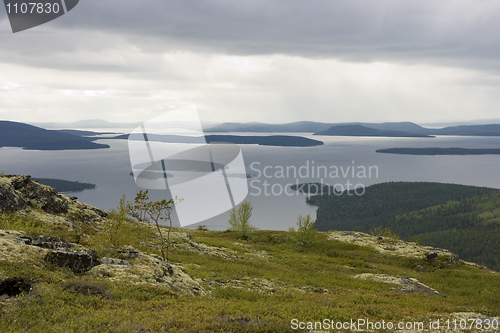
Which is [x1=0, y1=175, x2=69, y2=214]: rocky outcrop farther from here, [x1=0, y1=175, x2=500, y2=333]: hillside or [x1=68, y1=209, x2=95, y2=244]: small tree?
[x1=68, y1=209, x2=95, y2=244]: small tree

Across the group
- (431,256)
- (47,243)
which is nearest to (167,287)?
(47,243)

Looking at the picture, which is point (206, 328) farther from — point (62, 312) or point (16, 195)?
point (16, 195)

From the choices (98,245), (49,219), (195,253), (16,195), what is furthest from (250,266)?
(16,195)

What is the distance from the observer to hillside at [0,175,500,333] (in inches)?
559

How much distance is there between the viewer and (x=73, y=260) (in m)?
19.1

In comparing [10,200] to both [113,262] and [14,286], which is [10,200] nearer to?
[113,262]

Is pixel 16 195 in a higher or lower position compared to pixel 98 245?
higher

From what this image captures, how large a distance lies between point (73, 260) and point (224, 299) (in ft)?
32.3

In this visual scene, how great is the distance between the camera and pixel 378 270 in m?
41.1

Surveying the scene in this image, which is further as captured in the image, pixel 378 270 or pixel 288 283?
pixel 378 270

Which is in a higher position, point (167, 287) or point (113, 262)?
point (113, 262)

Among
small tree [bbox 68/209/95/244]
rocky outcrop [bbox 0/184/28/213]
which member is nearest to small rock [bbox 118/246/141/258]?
small tree [bbox 68/209/95/244]

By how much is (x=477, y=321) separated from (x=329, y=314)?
9.57 metres

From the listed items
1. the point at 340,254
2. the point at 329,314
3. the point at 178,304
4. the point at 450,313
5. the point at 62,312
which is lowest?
the point at 340,254
